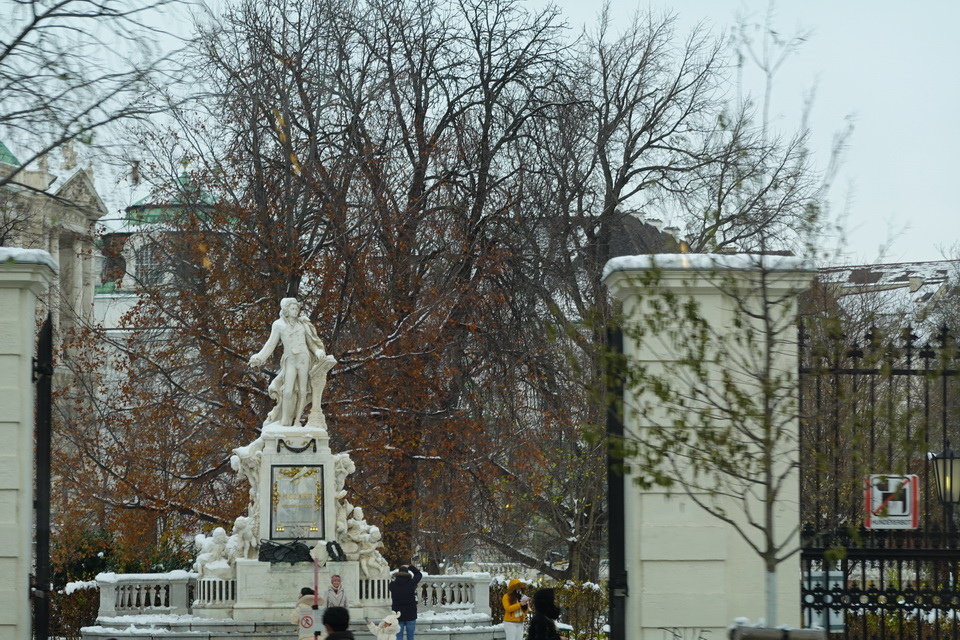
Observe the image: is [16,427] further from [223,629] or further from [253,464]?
[253,464]

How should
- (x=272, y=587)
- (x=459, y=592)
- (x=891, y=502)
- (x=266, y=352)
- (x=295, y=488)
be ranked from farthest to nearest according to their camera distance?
(x=459, y=592), (x=295, y=488), (x=272, y=587), (x=266, y=352), (x=891, y=502)

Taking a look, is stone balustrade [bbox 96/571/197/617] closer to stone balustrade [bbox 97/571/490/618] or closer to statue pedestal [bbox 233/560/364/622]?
stone balustrade [bbox 97/571/490/618]

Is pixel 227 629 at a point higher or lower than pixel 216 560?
lower

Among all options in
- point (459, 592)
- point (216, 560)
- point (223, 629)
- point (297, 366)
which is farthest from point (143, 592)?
point (459, 592)

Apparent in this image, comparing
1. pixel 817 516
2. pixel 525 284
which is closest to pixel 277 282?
pixel 525 284

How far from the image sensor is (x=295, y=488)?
21.8 m

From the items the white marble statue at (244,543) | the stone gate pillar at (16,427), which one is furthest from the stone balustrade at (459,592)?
the stone gate pillar at (16,427)

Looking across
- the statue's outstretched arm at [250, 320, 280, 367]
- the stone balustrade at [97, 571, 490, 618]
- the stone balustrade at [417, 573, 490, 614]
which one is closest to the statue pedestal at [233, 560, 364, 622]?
the stone balustrade at [97, 571, 490, 618]

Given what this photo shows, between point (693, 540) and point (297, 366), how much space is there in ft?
41.6

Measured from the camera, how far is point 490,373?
28609 millimetres

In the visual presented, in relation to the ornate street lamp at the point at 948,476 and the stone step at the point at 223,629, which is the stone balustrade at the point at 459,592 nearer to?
the stone step at the point at 223,629

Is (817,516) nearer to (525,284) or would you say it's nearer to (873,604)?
(873,604)

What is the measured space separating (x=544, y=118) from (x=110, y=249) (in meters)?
8.94

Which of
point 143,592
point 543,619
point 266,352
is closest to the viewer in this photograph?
point 543,619
